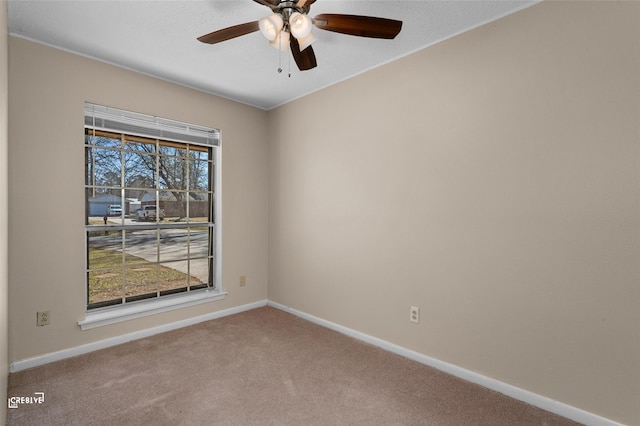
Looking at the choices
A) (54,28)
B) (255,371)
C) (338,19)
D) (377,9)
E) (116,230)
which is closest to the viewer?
(338,19)

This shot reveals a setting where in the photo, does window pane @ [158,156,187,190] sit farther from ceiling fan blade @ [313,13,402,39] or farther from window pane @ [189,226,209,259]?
ceiling fan blade @ [313,13,402,39]

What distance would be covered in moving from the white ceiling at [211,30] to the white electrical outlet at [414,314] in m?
2.05

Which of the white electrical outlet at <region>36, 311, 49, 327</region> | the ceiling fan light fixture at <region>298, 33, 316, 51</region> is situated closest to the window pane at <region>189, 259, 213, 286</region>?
the white electrical outlet at <region>36, 311, 49, 327</region>

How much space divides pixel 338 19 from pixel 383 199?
1.46 metres

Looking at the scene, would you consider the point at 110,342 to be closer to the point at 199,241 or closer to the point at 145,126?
the point at 199,241

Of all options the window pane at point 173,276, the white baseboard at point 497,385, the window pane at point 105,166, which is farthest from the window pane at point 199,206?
the white baseboard at point 497,385

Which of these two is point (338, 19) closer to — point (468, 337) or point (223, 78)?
point (223, 78)

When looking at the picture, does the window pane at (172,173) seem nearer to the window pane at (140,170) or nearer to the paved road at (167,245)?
the window pane at (140,170)

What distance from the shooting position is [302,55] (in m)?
1.95

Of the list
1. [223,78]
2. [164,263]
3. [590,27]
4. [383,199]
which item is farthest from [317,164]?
[590,27]

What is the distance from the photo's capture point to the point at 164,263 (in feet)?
10.5

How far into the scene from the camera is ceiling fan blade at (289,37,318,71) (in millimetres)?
1861

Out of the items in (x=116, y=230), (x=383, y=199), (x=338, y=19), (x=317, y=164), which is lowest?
(x=116, y=230)

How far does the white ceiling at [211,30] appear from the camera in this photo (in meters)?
1.95
